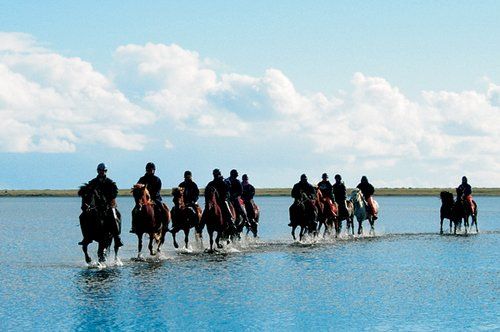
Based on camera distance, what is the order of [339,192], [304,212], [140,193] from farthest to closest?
[339,192] → [304,212] → [140,193]

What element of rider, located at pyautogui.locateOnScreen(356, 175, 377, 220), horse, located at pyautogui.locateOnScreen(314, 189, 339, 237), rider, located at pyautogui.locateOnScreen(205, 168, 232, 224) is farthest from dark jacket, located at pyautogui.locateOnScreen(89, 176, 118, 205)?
rider, located at pyautogui.locateOnScreen(356, 175, 377, 220)

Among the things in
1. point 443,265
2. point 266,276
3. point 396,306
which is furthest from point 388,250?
point 396,306

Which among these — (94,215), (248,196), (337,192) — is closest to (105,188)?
(94,215)

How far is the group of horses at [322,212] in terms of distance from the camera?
3011 cm

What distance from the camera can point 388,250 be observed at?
28812 millimetres

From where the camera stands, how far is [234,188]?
93.7 ft

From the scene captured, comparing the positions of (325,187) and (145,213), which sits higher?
(325,187)

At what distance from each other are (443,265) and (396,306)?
8.44 m

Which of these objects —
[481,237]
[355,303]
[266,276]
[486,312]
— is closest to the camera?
[486,312]

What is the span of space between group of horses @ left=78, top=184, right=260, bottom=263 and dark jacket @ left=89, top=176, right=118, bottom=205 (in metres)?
0.08

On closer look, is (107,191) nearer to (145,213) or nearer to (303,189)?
(145,213)

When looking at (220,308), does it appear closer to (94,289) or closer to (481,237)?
(94,289)

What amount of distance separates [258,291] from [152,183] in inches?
316

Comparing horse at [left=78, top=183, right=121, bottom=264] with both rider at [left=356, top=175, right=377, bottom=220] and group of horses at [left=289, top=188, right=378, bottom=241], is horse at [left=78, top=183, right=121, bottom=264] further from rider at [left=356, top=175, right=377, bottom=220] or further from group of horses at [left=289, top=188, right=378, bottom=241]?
rider at [left=356, top=175, right=377, bottom=220]
